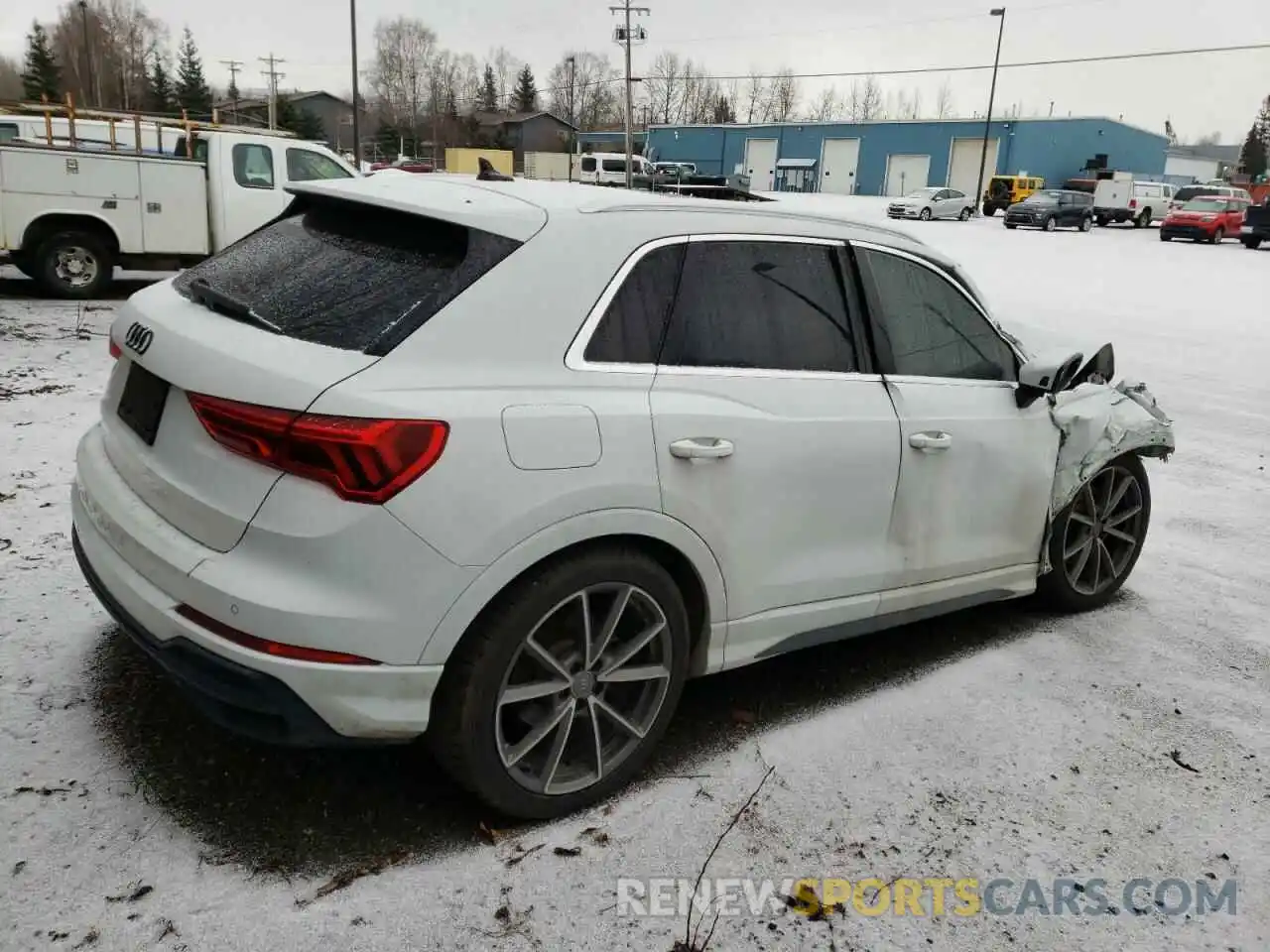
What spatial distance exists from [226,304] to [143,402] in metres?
0.37

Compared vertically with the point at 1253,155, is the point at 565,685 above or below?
below

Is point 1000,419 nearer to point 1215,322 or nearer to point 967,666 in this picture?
point 967,666

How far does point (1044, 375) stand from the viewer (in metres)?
3.80

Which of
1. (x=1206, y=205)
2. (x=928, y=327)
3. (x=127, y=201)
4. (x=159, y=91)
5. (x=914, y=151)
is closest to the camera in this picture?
(x=928, y=327)

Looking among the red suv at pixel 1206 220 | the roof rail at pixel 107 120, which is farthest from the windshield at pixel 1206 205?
the roof rail at pixel 107 120

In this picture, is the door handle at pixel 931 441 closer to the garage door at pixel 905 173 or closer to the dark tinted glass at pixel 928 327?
the dark tinted glass at pixel 928 327

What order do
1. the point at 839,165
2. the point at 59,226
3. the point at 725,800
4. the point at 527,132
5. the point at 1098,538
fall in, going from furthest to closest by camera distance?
the point at 527,132
the point at 839,165
the point at 59,226
the point at 1098,538
the point at 725,800

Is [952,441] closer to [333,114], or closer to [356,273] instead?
[356,273]

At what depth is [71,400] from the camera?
6.86m

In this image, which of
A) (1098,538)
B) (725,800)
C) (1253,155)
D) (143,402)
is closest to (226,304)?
(143,402)

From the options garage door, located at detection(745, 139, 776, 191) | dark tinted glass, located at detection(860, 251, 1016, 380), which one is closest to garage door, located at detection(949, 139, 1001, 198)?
garage door, located at detection(745, 139, 776, 191)

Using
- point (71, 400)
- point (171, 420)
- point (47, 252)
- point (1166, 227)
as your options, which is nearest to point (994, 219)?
point (1166, 227)

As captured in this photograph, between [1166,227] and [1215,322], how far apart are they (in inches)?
869

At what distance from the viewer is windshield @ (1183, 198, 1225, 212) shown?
33812mm
